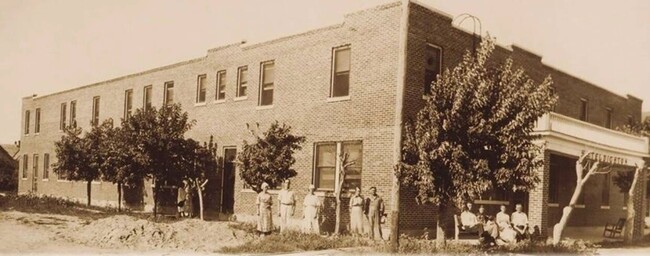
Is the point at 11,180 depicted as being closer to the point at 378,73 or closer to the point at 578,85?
the point at 378,73

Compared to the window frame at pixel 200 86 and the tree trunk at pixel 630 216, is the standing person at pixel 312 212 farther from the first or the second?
the tree trunk at pixel 630 216

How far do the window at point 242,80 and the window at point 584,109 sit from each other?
1499 centimetres

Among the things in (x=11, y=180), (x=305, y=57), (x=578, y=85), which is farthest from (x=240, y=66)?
(x=11, y=180)

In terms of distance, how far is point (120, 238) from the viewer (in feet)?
44.9

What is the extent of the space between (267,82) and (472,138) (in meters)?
9.48

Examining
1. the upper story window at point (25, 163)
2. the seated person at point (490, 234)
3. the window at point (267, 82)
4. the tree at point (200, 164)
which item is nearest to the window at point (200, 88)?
the tree at point (200, 164)

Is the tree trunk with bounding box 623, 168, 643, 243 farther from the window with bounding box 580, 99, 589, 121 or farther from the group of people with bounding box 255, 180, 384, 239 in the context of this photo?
the group of people with bounding box 255, 180, 384, 239

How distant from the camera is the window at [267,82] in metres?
19.6

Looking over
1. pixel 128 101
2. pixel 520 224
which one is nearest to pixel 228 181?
pixel 128 101

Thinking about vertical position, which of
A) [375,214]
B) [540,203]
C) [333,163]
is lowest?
[375,214]

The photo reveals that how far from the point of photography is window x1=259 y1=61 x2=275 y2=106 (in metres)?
19.6

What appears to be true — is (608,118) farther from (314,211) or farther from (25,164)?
(25,164)

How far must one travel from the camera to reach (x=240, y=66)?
2081 centimetres

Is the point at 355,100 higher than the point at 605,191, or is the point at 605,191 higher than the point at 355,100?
the point at 355,100
